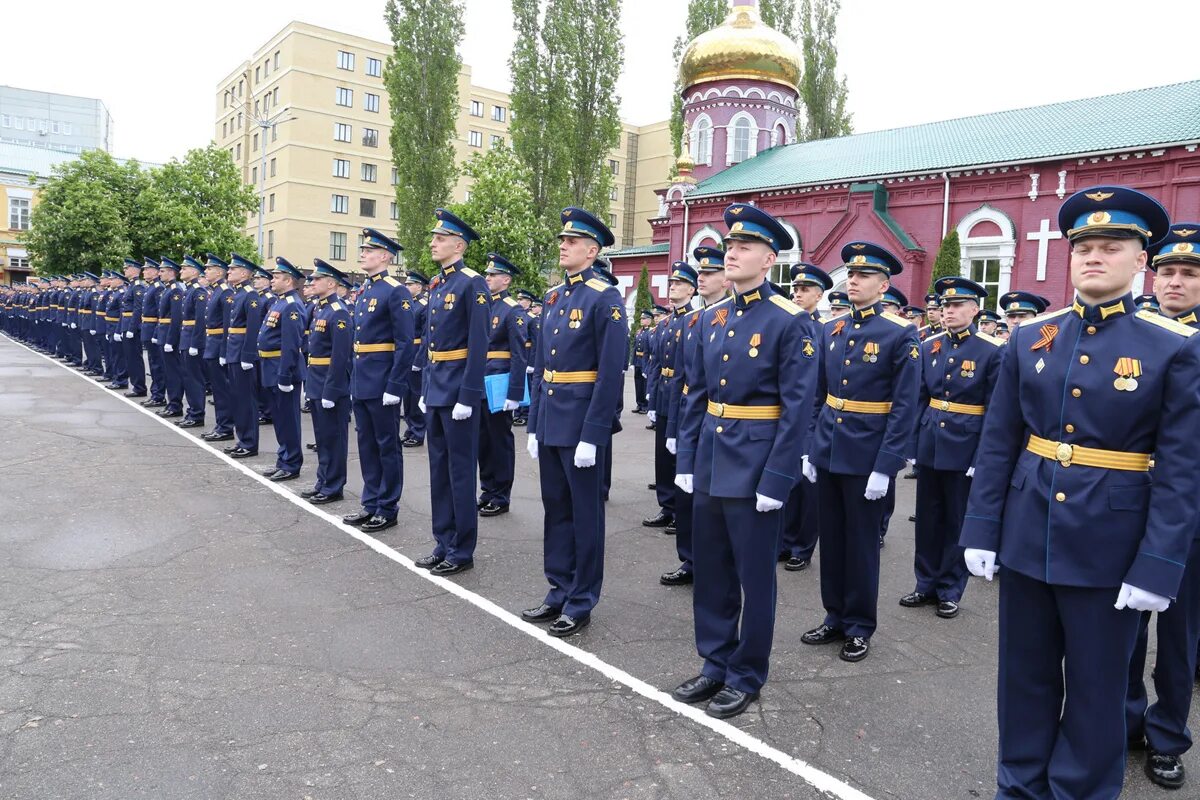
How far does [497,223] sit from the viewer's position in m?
29.5

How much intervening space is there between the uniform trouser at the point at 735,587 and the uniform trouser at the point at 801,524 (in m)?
2.68

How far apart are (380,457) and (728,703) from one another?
14.5 feet

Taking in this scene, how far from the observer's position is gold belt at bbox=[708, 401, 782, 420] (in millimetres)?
4137

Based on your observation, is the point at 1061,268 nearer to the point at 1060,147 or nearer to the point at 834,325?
the point at 1060,147

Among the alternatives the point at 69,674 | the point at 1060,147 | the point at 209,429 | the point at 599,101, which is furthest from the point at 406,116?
the point at 69,674

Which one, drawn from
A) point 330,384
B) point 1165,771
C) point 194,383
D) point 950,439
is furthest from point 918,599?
point 194,383

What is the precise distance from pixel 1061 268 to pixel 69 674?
25.3 meters

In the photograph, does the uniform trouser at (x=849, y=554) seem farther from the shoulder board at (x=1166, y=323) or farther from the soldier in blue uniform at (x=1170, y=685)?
the shoulder board at (x=1166, y=323)

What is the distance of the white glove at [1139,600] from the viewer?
9.20 ft

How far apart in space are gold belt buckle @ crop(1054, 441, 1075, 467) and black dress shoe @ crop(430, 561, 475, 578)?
13.8ft

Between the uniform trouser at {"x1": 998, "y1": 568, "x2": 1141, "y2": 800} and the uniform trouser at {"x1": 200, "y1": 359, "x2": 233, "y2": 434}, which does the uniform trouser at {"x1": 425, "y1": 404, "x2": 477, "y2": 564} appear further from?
the uniform trouser at {"x1": 200, "y1": 359, "x2": 233, "y2": 434}

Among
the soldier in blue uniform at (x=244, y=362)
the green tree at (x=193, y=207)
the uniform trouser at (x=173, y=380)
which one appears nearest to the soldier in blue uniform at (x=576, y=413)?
the soldier in blue uniform at (x=244, y=362)

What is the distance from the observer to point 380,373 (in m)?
7.50

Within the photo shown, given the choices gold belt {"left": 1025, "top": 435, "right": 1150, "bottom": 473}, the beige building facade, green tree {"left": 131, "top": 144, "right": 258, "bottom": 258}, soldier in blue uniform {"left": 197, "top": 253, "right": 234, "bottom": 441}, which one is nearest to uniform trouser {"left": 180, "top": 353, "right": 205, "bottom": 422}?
soldier in blue uniform {"left": 197, "top": 253, "right": 234, "bottom": 441}
